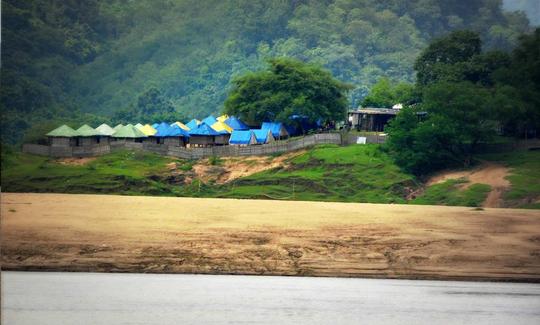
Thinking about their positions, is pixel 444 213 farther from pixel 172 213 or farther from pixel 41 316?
pixel 41 316

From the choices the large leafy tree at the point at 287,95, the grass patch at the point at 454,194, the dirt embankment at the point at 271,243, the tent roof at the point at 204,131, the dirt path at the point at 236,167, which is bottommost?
the dirt embankment at the point at 271,243

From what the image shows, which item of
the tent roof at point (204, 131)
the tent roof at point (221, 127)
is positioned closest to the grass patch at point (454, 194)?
the tent roof at point (221, 127)

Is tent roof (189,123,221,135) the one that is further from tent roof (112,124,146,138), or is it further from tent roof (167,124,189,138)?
tent roof (112,124,146,138)

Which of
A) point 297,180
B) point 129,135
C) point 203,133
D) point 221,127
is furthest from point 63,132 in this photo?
point 297,180

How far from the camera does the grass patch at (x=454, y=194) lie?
120 ft

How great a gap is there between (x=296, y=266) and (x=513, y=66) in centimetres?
2121

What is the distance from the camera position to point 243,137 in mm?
46938

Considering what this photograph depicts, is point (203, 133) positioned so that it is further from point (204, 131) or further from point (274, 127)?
point (274, 127)

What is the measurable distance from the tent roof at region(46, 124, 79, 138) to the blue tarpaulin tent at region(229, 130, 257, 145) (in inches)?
314

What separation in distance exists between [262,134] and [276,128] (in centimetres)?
108

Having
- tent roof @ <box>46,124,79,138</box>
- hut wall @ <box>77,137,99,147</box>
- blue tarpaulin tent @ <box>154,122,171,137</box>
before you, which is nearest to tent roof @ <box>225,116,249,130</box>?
blue tarpaulin tent @ <box>154,122,171,137</box>

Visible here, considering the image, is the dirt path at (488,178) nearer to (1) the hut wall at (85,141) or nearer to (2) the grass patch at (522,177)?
(2) the grass patch at (522,177)

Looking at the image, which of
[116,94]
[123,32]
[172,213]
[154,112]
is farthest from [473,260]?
[123,32]

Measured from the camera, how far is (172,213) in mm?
31516
